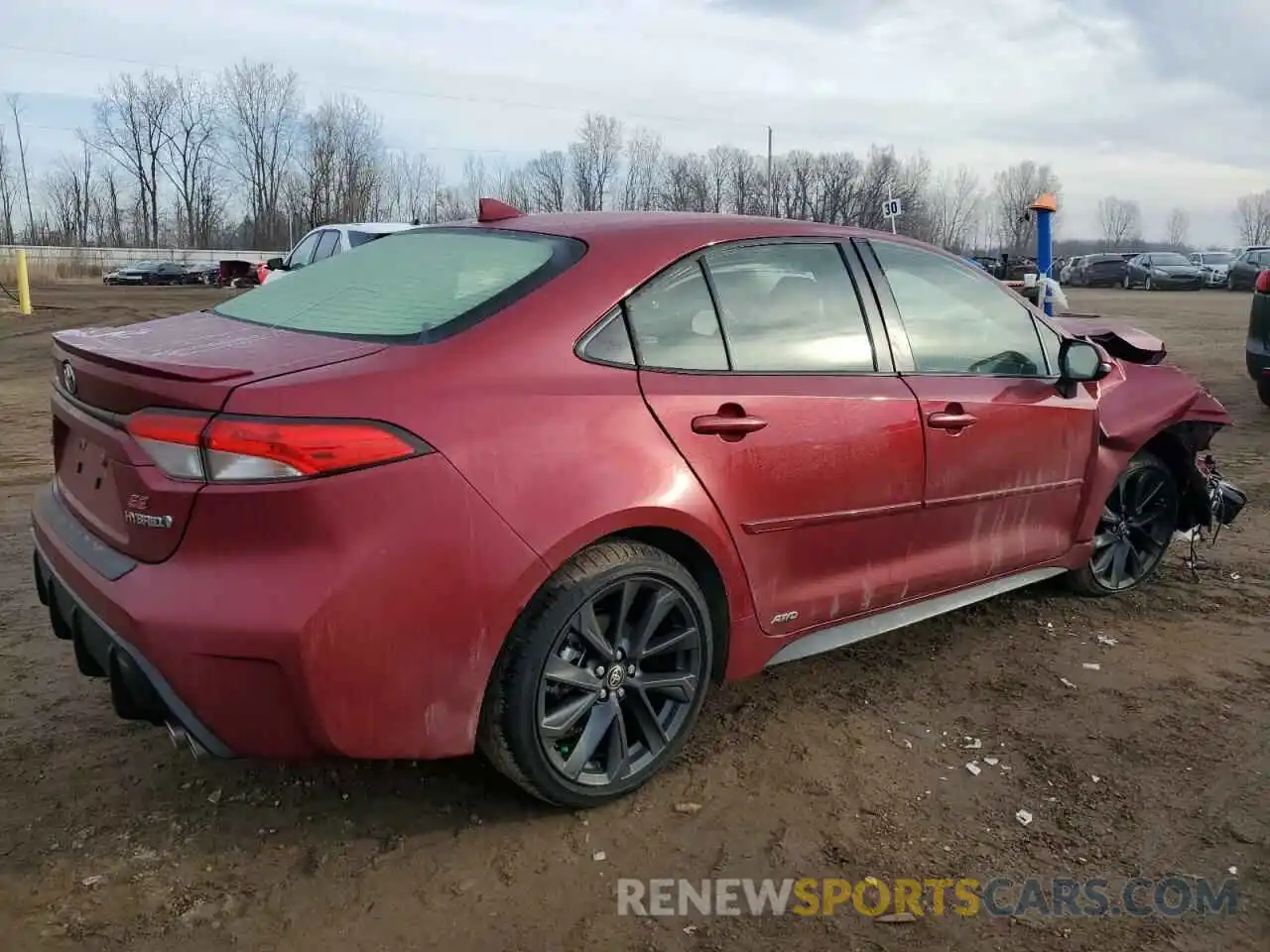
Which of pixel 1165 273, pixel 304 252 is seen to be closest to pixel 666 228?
pixel 304 252

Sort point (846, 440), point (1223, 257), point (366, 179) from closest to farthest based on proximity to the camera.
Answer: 1. point (846, 440)
2. point (1223, 257)
3. point (366, 179)

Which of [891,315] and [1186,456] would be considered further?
[1186,456]

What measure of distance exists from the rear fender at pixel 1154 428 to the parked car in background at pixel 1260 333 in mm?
4963

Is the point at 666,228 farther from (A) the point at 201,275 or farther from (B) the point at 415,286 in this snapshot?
(A) the point at 201,275

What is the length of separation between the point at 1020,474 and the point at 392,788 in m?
2.44

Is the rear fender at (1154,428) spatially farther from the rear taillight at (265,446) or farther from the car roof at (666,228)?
the rear taillight at (265,446)

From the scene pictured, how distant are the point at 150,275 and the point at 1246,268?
4392 cm

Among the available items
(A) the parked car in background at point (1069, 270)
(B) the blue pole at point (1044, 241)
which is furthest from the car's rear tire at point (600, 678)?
(A) the parked car in background at point (1069, 270)

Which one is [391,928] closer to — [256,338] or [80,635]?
[80,635]

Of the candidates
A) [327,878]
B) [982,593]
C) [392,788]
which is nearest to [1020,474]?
[982,593]

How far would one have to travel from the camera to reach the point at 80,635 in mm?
2562

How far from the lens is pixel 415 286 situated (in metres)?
2.96

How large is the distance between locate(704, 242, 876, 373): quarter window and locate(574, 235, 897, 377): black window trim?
13 millimetres

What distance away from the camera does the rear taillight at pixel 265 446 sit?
7.26 ft
